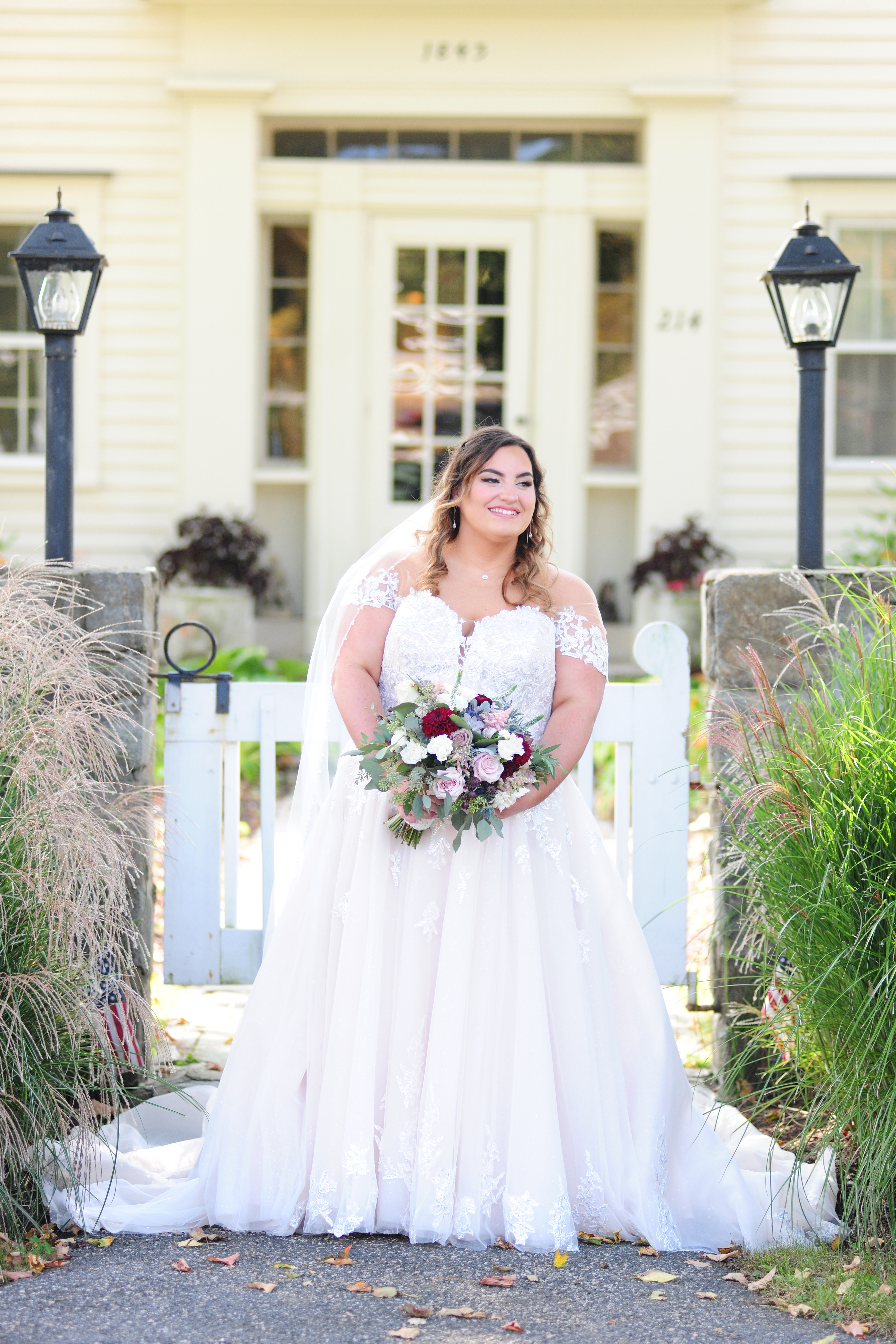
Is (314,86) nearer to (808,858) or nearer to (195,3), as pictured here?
(195,3)

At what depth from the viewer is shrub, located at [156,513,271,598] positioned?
8.75m

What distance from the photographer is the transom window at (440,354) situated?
30.3 feet

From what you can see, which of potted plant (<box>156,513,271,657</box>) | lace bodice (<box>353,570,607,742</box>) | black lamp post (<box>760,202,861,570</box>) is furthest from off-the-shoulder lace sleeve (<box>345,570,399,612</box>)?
potted plant (<box>156,513,271,657</box>)

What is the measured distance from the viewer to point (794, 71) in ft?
29.4

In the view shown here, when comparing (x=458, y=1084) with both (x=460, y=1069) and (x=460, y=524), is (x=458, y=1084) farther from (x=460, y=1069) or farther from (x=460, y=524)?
Answer: (x=460, y=524)

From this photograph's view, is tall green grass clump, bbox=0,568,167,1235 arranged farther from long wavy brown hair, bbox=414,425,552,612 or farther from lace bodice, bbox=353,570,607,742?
long wavy brown hair, bbox=414,425,552,612

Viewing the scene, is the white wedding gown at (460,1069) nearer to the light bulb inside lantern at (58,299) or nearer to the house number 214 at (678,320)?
the light bulb inside lantern at (58,299)

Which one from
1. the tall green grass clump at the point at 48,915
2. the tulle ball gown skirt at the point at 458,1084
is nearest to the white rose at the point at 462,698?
the tulle ball gown skirt at the point at 458,1084

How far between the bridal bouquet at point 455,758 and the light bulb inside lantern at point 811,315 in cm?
173

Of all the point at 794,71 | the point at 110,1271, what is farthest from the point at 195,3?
the point at 110,1271

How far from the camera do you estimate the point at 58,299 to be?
4.04 m

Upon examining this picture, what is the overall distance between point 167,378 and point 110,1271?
732 cm

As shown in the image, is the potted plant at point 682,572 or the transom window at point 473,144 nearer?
the potted plant at point 682,572

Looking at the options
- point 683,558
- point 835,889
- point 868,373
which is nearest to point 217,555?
point 683,558
